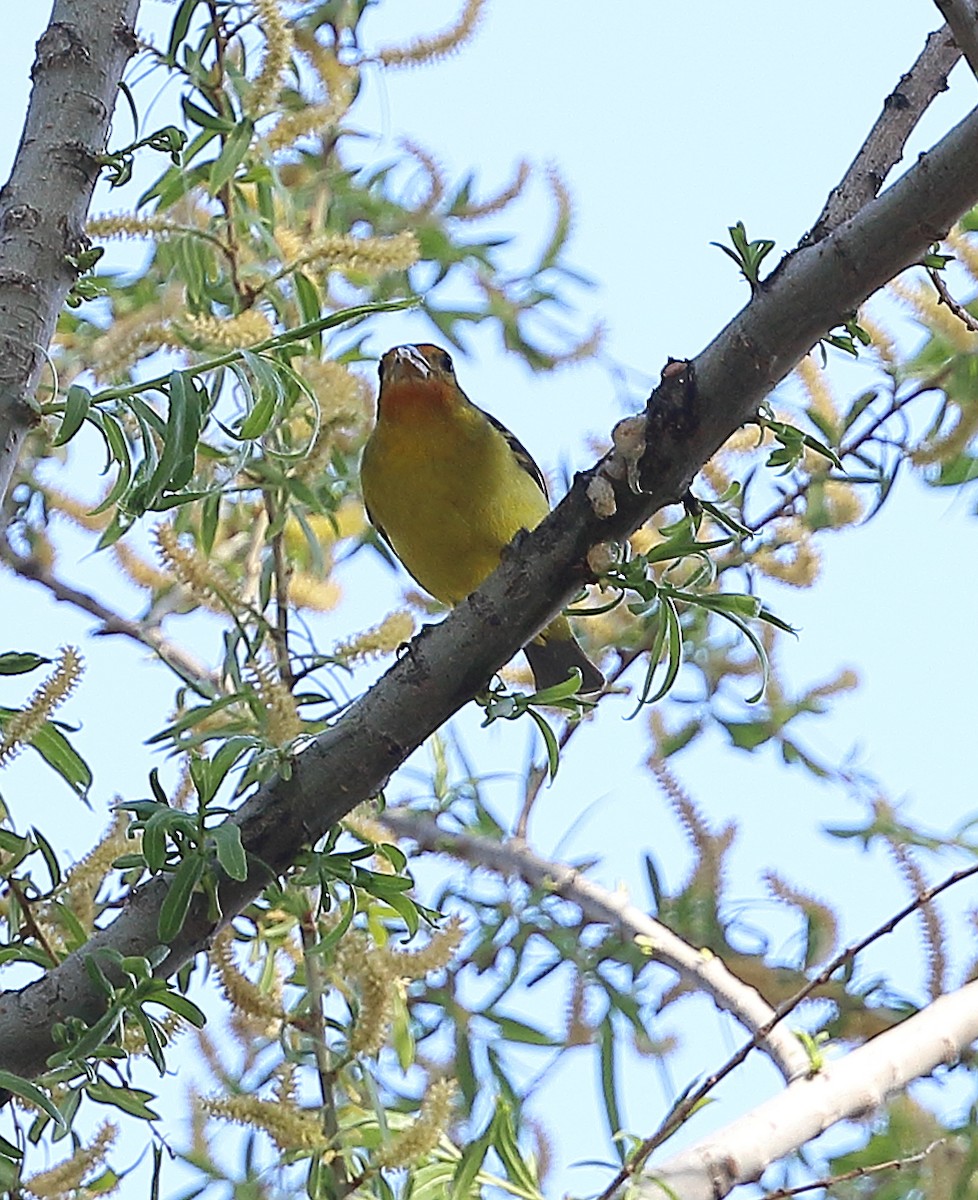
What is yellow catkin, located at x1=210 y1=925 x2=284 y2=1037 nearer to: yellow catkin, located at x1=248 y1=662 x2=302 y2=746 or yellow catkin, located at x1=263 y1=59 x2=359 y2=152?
yellow catkin, located at x1=248 y1=662 x2=302 y2=746

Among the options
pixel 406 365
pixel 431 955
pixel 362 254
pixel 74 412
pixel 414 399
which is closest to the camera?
pixel 74 412

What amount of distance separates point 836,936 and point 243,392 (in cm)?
Answer: 160

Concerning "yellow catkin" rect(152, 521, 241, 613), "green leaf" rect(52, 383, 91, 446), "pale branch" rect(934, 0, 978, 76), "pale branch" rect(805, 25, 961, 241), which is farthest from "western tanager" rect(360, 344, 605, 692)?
"pale branch" rect(934, 0, 978, 76)

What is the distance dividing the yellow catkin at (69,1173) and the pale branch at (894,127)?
118 centimetres

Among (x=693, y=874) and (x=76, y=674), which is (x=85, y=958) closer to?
(x=76, y=674)

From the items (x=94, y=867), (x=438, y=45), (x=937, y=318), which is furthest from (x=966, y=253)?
(x=94, y=867)

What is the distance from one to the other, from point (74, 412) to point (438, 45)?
4.83 feet

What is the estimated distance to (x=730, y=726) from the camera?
3.06m

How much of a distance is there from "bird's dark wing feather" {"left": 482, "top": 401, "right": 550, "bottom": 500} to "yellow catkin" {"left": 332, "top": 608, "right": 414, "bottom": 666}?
51.3 inches

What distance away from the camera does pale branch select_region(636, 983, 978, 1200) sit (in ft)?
6.76

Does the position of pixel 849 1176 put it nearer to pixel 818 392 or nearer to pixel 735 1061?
pixel 735 1061

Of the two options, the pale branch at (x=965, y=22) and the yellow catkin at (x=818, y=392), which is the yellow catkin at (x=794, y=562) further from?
the pale branch at (x=965, y=22)

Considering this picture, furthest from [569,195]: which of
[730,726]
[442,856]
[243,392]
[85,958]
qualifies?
[85,958]

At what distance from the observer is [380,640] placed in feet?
7.49
